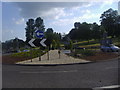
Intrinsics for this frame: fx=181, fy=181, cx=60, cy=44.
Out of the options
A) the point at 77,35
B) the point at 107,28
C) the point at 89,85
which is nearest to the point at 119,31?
the point at 107,28

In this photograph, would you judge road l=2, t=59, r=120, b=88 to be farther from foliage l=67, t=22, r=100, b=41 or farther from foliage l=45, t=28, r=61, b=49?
foliage l=67, t=22, r=100, b=41

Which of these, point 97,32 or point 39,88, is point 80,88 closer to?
point 39,88

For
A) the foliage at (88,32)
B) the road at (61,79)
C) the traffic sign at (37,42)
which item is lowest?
the road at (61,79)

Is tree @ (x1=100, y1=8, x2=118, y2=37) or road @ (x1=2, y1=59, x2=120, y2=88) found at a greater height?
tree @ (x1=100, y1=8, x2=118, y2=37)

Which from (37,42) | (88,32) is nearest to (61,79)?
(37,42)

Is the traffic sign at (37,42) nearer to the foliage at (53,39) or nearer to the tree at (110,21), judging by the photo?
the foliage at (53,39)

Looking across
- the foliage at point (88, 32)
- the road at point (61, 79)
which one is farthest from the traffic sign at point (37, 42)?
the foliage at point (88, 32)

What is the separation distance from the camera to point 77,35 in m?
103

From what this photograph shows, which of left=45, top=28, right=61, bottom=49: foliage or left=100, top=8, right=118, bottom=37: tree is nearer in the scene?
left=45, top=28, right=61, bottom=49: foliage

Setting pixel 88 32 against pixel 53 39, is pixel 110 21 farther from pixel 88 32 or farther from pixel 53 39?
pixel 53 39

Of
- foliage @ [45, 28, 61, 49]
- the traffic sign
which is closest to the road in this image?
the traffic sign

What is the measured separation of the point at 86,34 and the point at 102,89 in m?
88.0

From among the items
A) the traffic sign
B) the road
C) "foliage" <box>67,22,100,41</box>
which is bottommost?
the road

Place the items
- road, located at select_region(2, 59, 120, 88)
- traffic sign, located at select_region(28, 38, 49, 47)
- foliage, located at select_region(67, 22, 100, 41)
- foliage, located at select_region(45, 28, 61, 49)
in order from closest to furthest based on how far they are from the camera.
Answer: road, located at select_region(2, 59, 120, 88)
traffic sign, located at select_region(28, 38, 49, 47)
foliage, located at select_region(45, 28, 61, 49)
foliage, located at select_region(67, 22, 100, 41)
